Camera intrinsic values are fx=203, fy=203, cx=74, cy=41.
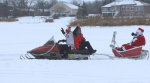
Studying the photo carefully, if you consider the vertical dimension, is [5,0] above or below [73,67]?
above

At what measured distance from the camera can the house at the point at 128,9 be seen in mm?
54581

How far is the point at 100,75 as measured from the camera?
5.66m

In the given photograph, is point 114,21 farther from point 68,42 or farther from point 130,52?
point 68,42

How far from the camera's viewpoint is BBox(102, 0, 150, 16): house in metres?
54.6

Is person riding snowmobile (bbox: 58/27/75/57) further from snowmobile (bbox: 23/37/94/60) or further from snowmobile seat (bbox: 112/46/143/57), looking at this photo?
snowmobile seat (bbox: 112/46/143/57)

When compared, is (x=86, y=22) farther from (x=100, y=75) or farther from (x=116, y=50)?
(x=100, y=75)

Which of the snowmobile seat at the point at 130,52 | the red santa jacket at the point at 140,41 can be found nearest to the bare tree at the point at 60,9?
the snowmobile seat at the point at 130,52

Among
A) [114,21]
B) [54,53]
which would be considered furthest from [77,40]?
[114,21]

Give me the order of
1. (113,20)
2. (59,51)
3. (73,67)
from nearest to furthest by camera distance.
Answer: (73,67) < (59,51) < (113,20)

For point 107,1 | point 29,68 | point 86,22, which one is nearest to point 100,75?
point 29,68

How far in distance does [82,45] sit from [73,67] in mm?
1589

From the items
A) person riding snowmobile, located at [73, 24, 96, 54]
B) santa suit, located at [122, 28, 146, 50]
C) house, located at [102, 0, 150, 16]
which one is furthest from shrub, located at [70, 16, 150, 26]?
house, located at [102, 0, 150, 16]

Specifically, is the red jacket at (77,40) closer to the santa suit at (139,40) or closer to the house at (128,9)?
the santa suit at (139,40)

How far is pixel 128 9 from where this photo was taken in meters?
56.8
